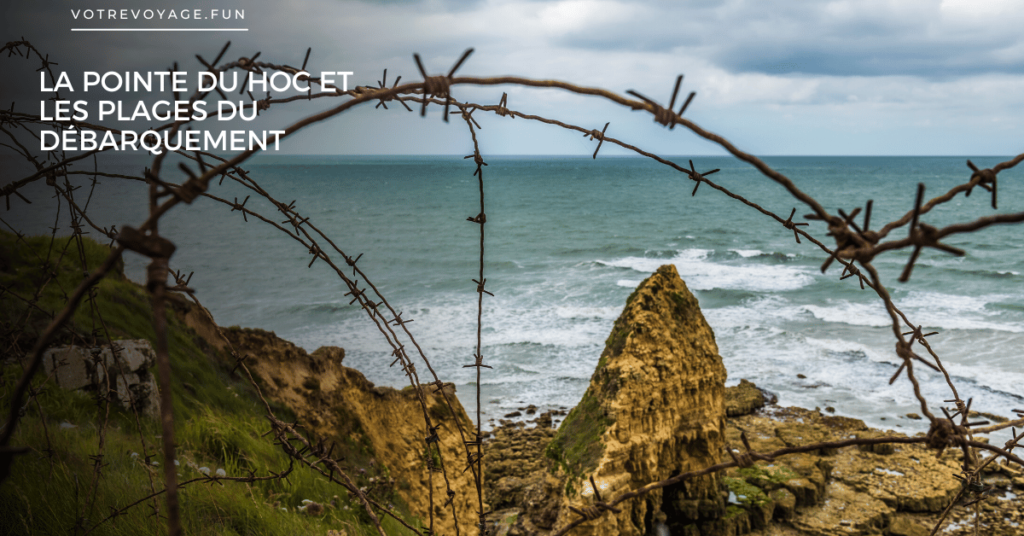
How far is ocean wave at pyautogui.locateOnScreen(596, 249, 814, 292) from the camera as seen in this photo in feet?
81.9

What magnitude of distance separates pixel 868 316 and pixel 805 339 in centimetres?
347

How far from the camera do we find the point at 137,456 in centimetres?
331

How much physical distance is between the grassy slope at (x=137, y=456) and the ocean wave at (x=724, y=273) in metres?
21.4

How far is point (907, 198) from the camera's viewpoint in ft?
216

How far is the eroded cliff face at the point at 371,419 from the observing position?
461 centimetres

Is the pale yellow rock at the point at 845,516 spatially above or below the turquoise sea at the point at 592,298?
below

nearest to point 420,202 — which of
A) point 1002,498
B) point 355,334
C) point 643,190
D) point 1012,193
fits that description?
point 643,190

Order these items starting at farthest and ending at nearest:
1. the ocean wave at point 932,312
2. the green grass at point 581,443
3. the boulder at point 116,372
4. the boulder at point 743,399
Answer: the ocean wave at point 932,312
the boulder at point 743,399
the green grass at point 581,443
the boulder at point 116,372

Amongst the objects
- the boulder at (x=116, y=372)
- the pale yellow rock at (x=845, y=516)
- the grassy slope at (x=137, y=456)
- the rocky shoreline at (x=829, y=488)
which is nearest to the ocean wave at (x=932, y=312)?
the rocky shoreline at (x=829, y=488)

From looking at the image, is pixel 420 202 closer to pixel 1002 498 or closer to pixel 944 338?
pixel 944 338

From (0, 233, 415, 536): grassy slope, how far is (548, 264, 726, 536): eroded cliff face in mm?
1755

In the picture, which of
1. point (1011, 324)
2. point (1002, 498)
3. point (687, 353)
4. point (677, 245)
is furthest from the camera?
point (677, 245)

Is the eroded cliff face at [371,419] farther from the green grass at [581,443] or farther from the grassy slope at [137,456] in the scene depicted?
the green grass at [581,443]

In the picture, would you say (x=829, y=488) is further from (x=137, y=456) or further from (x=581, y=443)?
(x=137, y=456)
